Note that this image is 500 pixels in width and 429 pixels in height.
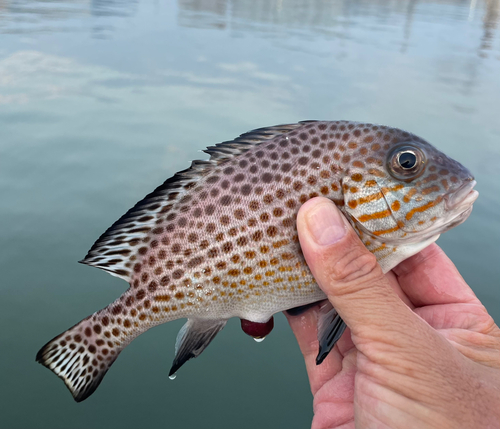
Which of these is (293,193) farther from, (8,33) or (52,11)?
(52,11)

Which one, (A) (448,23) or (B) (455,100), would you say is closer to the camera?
(B) (455,100)

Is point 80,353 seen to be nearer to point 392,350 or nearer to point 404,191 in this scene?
point 392,350

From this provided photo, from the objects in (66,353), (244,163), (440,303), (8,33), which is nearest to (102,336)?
(66,353)

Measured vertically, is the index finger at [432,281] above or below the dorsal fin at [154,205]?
below

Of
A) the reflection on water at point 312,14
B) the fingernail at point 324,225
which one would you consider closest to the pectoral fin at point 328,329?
the fingernail at point 324,225

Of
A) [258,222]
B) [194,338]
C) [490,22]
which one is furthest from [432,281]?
[490,22]

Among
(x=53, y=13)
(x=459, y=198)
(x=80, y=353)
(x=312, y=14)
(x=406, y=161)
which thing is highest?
(x=312, y=14)

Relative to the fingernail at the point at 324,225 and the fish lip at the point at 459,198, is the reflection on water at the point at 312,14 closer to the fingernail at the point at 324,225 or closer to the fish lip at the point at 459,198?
the fish lip at the point at 459,198
